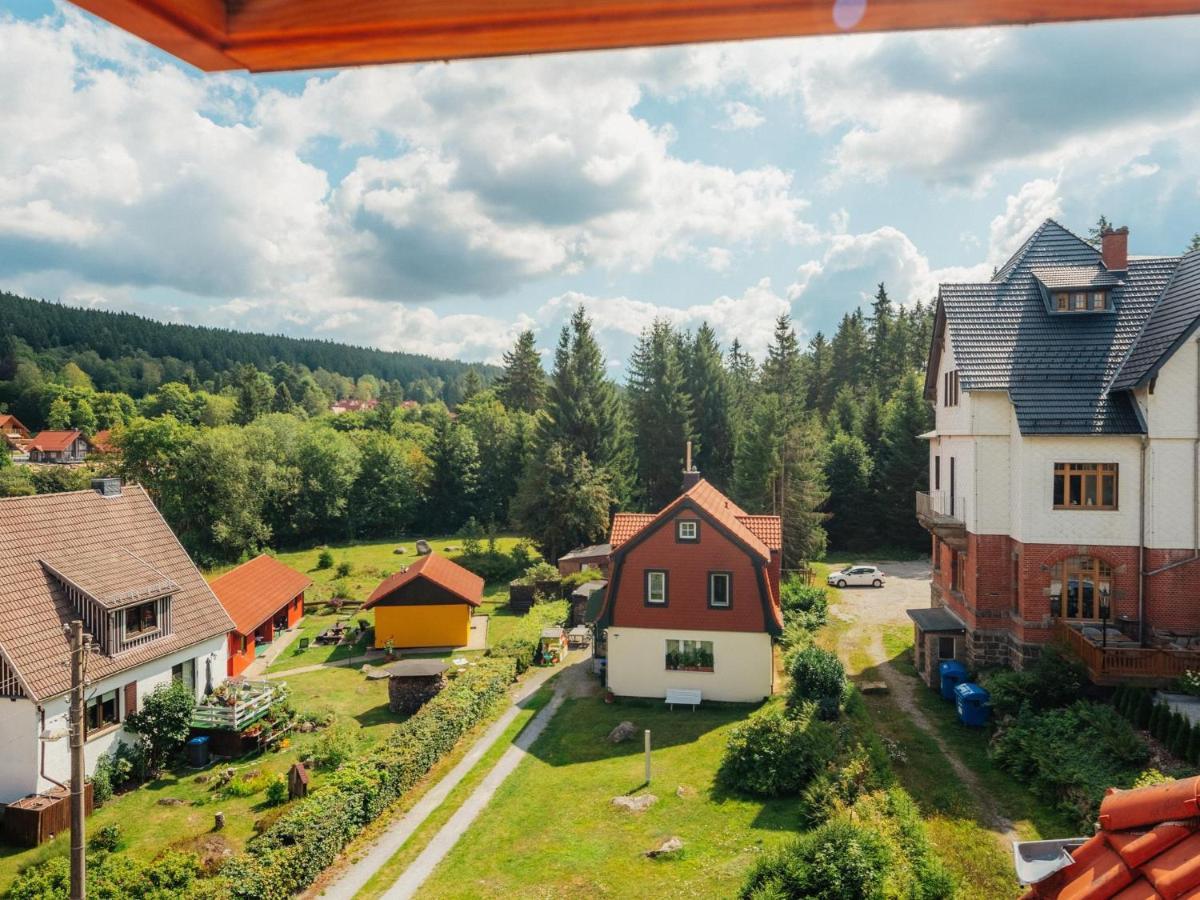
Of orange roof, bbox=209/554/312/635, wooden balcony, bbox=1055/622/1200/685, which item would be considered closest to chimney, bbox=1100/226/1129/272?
wooden balcony, bbox=1055/622/1200/685

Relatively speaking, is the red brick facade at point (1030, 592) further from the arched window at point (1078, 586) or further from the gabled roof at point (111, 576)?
the gabled roof at point (111, 576)

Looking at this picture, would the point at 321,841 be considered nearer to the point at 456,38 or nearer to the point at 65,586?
the point at 65,586

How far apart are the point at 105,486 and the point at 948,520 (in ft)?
89.5

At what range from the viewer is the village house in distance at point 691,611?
23.3 metres

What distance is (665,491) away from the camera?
53688 mm

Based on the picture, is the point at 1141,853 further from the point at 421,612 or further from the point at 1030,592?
the point at 421,612

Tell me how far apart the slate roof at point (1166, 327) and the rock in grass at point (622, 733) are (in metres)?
Result: 16.1

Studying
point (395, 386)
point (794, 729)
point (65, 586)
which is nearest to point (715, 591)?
point (794, 729)

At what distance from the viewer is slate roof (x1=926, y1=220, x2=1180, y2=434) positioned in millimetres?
19719

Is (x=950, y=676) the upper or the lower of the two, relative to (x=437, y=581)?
lower

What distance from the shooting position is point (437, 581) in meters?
31.6

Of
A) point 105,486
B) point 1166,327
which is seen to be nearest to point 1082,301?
point 1166,327

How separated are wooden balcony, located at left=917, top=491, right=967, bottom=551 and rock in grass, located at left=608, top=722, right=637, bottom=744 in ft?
35.6

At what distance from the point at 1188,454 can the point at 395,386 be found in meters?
151
